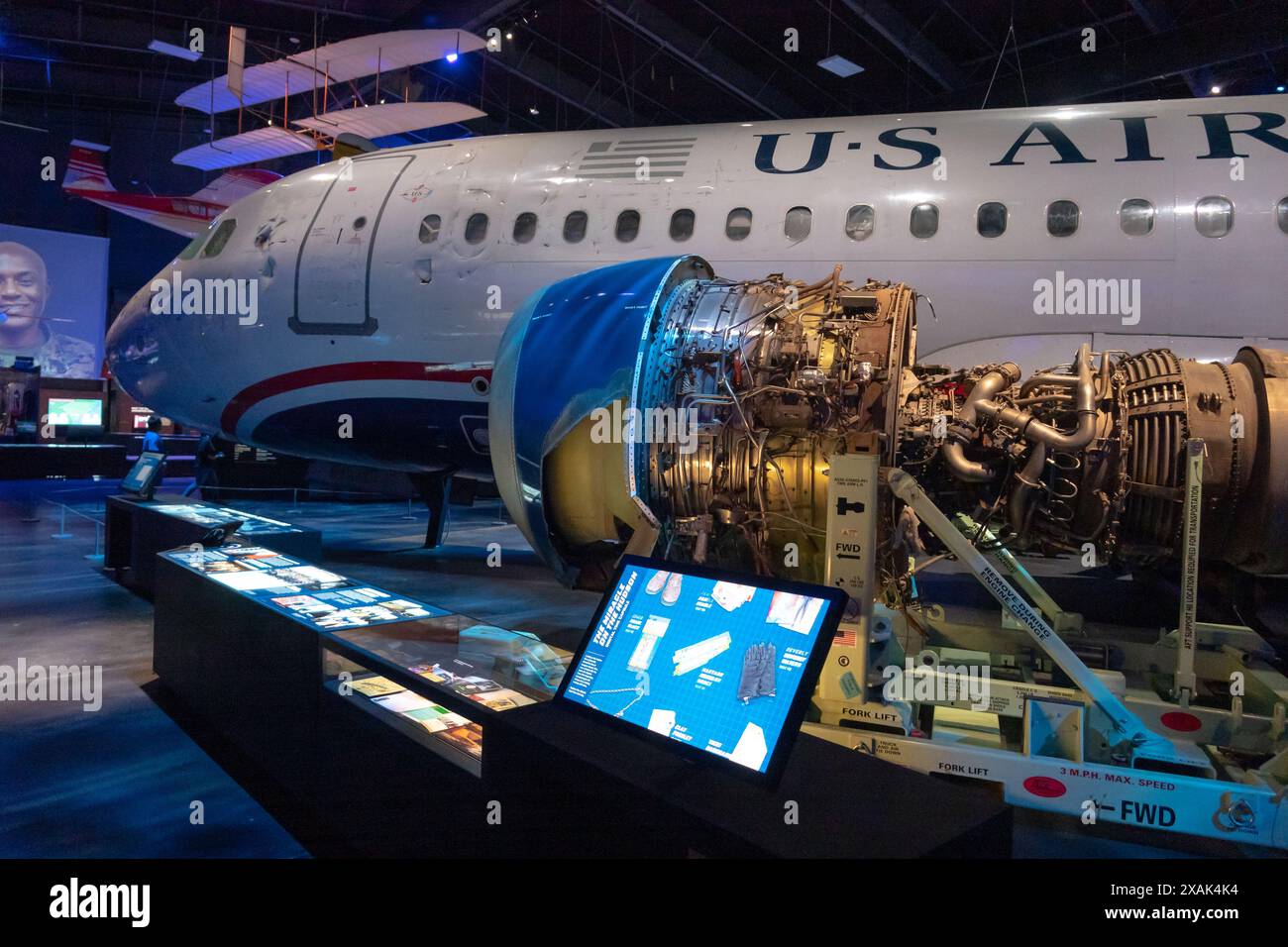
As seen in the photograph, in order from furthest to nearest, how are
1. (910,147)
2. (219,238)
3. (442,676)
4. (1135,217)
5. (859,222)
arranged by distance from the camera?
1. (219,238)
2. (910,147)
3. (859,222)
4. (1135,217)
5. (442,676)

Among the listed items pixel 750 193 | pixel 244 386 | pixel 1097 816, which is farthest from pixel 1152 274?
pixel 244 386

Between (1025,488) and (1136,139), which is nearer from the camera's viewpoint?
(1025,488)

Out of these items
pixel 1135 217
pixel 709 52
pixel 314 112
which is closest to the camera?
pixel 1135 217

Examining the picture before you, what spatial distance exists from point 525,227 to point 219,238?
4494 mm

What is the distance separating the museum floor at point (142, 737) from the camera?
3932 millimetres

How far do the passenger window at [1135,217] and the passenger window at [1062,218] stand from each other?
1.28ft

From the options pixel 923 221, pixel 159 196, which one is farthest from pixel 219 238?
pixel 159 196

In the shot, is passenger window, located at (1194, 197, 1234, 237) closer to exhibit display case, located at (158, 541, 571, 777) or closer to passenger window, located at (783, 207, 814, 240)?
passenger window, located at (783, 207, 814, 240)

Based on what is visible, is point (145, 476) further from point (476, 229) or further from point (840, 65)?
point (840, 65)

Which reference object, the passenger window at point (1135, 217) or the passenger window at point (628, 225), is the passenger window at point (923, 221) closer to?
the passenger window at point (1135, 217)

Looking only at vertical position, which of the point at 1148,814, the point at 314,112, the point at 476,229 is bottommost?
the point at 1148,814

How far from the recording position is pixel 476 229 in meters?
9.52

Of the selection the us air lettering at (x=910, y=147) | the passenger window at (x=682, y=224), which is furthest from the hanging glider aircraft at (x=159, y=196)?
the us air lettering at (x=910, y=147)

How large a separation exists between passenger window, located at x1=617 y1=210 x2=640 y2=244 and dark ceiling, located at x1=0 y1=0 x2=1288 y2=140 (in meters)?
9.71
